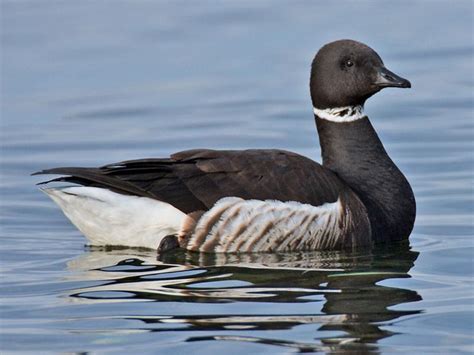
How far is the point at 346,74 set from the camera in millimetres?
13422

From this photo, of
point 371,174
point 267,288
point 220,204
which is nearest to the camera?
point 267,288

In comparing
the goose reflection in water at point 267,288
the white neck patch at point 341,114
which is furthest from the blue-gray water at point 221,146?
the white neck patch at point 341,114

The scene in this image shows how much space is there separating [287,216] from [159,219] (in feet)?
3.62

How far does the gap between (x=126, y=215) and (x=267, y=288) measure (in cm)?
198

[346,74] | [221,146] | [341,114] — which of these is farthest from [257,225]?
[221,146]

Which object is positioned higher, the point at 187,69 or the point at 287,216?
the point at 187,69

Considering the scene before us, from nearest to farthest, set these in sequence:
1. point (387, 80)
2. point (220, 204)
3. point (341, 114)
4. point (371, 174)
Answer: point (220, 204) < point (371, 174) < point (387, 80) < point (341, 114)

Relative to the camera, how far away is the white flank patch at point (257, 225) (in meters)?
12.4

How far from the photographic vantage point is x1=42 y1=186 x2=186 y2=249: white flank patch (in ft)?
40.9

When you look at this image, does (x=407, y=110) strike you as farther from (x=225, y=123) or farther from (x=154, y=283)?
(x=154, y=283)

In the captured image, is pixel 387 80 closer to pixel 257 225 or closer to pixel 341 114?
pixel 341 114

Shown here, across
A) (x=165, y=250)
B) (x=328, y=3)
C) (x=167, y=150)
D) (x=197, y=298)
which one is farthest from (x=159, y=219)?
(x=328, y=3)

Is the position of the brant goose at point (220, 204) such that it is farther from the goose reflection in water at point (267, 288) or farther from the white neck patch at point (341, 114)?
the white neck patch at point (341, 114)

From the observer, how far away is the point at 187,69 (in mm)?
20844
